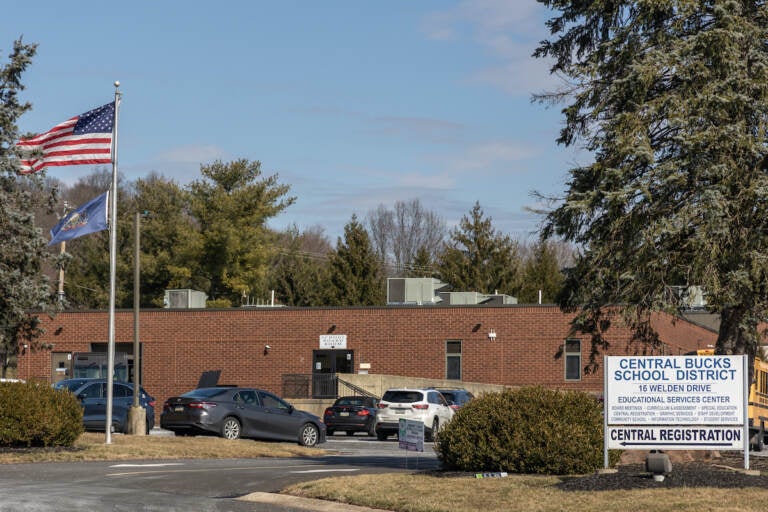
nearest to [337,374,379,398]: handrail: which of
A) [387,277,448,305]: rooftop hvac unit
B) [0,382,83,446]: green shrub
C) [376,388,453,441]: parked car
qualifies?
[387,277,448,305]: rooftop hvac unit

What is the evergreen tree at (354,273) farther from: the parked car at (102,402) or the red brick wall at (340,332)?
the parked car at (102,402)

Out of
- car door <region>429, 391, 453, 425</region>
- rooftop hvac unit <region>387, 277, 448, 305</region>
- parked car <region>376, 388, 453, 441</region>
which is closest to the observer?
parked car <region>376, 388, 453, 441</region>

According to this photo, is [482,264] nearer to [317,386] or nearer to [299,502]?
[317,386]

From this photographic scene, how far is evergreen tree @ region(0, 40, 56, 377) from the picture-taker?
32.6 meters

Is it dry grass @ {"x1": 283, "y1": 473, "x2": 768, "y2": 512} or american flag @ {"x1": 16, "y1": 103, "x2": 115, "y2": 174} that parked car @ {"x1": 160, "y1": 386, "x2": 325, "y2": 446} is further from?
dry grass @ {"x1": 283, "y1": 473, "x2": 768, "y2": 512}

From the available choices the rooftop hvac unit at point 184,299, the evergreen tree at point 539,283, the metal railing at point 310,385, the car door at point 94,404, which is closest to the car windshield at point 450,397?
the metal railing at point 310,385

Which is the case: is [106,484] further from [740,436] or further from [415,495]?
[740,436]

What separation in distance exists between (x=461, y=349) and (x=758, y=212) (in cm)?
3231

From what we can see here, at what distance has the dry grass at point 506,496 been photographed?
535 inches

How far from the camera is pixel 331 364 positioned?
51.8 meters

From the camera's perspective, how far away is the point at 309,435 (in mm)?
30078

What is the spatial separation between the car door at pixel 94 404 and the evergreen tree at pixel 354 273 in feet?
113

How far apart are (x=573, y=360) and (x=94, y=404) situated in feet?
78.7

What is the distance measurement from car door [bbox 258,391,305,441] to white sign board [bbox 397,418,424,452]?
11.8m
